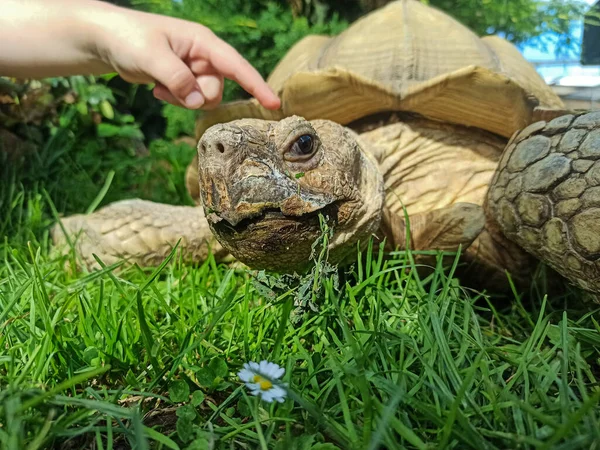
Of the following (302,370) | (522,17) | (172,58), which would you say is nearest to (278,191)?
(302,370)

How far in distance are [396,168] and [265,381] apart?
1166mm

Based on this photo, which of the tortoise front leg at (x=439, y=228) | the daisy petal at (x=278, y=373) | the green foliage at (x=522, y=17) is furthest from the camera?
the green foliage at (x=522, y=17)

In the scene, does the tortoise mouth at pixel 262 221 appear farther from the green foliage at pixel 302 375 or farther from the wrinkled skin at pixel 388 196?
the green foliage at pixel 302 375

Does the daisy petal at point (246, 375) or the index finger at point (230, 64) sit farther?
the index finger at point (230, 64)

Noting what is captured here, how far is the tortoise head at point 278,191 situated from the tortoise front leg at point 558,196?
17.1 inches

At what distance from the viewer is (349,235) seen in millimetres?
1288

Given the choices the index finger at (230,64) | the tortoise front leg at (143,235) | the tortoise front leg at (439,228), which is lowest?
the tortoise front leg at (143,235)

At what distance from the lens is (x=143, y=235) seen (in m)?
1.83

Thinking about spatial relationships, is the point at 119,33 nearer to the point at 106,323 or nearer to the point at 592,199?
the point at 106,323

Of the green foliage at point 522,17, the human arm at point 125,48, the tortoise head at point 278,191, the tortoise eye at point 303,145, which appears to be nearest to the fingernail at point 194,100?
the human arm at point 125,48

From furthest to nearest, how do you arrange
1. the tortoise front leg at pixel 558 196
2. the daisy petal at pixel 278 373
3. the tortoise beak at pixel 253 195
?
the tortoise front leg at pixel 558 196 → the tortoise beak at pixel 253 195 → the daisy petal at pixel 278 373

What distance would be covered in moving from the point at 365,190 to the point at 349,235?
17 centimetres

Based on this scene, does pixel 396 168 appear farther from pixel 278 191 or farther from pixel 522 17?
pixel 522 17

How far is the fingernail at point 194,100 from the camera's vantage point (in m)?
1.72
